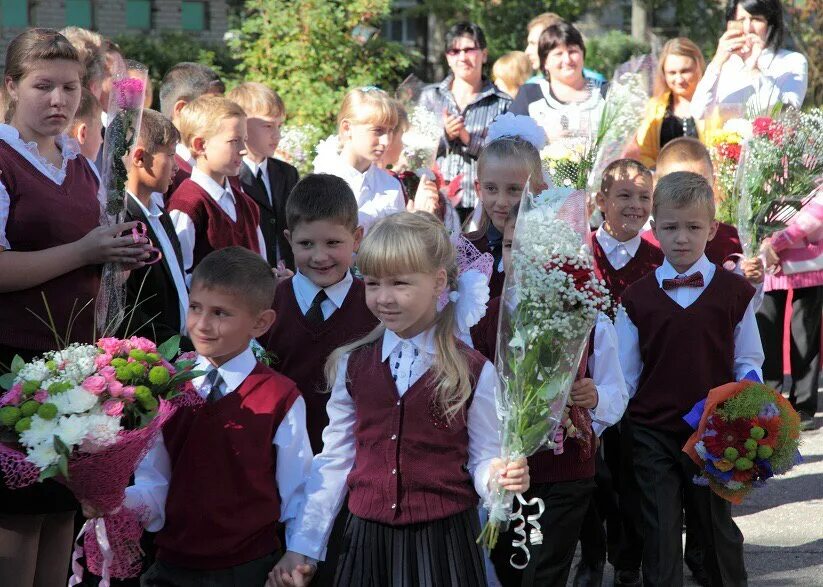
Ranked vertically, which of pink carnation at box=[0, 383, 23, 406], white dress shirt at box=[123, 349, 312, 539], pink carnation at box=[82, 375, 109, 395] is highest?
pink carnation at box=[82, 375, 109, 395]

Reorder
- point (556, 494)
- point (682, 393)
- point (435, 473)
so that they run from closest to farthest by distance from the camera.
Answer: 1. point (435, 473)
2. point (556, 494)
3. point (682, 393)

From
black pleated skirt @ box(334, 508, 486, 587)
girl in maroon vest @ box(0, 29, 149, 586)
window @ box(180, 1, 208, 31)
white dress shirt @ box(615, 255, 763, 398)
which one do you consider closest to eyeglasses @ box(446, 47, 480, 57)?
white dress shirt @ box(615, 255, 763, 398)

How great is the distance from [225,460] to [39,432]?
26.7 inches

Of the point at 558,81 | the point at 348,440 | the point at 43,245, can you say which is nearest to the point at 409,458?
the point at 348,440

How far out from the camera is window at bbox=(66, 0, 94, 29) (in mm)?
22203

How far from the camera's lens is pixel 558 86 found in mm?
8766

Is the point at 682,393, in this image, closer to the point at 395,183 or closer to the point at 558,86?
the point at 395,183

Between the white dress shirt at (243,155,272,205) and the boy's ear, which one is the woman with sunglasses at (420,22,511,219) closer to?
the white dress shirt at (243,155,272,205)

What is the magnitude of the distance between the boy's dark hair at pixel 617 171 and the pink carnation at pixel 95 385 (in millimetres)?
3609

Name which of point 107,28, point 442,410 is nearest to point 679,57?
point 442,410

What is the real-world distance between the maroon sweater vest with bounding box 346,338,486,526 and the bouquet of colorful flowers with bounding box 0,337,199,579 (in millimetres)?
624

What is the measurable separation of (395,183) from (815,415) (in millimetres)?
3799

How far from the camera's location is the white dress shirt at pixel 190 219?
5770 mm

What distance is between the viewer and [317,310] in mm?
4812
